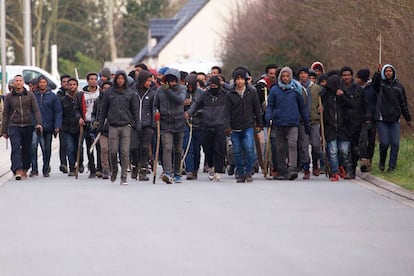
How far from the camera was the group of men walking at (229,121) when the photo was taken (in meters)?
19.6

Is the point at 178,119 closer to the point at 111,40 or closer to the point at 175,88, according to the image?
the point at 175,88

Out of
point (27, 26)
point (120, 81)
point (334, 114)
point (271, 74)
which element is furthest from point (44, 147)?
point (27, 26)

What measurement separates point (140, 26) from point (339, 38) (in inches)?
2586

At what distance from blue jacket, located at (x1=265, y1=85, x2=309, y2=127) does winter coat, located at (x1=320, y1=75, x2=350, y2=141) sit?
432 mm

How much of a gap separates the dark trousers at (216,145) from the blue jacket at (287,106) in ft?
3.09

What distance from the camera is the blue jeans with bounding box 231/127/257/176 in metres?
19.7

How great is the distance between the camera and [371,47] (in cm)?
2853

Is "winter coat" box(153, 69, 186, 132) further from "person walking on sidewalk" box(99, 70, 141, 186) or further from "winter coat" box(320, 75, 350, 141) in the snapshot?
"winter coat" box(320, 75, 350, 141)

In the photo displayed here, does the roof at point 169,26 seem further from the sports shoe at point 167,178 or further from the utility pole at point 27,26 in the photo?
the sports shoe at point 167,178

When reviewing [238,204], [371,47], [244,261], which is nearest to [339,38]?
[371,47]

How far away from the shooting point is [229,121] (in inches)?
779

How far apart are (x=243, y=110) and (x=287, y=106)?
755 mm

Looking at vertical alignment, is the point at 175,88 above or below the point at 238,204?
above

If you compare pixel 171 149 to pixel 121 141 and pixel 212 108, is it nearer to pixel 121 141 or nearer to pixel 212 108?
pixel 121 141
